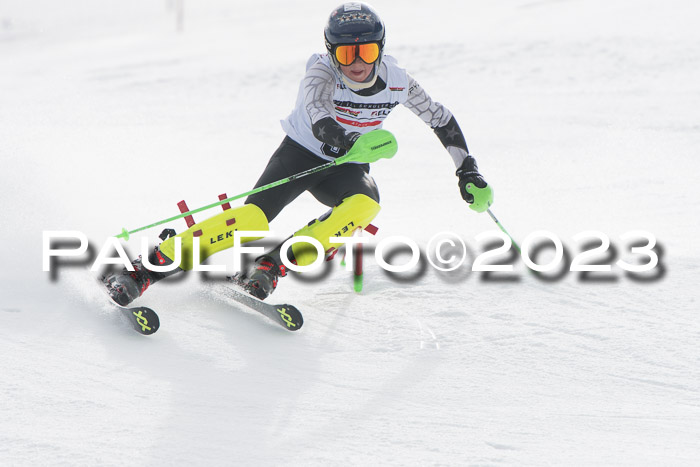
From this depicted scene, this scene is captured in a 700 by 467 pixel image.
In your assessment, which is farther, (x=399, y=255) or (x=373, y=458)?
(x=399, y=255)

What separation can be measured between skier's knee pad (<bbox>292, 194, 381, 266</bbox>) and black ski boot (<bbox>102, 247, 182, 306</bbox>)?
596 millimetres

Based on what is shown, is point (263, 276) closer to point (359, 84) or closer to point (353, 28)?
point (359, 84)

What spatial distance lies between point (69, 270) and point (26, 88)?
37.0 feet

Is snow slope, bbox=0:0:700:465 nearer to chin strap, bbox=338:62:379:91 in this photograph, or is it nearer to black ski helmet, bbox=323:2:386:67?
chin strap, bbox=338:62:379:91

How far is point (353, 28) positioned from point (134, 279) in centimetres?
156

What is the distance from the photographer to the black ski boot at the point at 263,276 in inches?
136

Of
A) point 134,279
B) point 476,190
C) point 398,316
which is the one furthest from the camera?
point 476,190

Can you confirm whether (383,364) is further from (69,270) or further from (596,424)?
(69,270)

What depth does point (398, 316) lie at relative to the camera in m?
3.69

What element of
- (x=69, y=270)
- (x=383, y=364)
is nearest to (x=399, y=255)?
(x=383, y=364)

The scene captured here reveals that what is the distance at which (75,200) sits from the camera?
18.3ft

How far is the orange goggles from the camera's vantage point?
11.6ft

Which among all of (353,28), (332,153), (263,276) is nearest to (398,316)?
(263,276)

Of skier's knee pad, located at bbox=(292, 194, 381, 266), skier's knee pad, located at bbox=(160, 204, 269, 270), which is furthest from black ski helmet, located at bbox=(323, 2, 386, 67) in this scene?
skier's knee pad, located at bbox=(160, 204, 269, 270)
